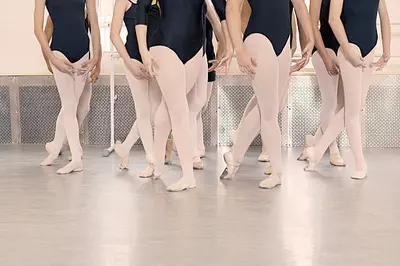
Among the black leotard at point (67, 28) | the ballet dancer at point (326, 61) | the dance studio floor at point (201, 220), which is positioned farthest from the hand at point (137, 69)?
the ballet dancer at point (326, 61)

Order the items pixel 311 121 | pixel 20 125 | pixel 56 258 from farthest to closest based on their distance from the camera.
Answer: pixel 20 125 → pixel 311 121 → pixel 56 258

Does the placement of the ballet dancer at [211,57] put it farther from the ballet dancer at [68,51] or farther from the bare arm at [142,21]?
Result: the ballet dancer at [68,51]

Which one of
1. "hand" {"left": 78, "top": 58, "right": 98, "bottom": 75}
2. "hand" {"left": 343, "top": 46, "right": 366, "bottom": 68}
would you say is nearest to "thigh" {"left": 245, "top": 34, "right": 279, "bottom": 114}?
"hand" {"left": 343, "top": 46, "right": 366, "bottom": 68}

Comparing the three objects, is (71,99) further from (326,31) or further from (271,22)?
(326,31)

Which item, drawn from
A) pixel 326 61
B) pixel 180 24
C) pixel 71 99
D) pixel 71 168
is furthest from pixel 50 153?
pixel 326 61

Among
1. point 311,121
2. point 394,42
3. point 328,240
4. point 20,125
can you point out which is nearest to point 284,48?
point 328,240

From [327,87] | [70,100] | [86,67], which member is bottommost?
[70,100]

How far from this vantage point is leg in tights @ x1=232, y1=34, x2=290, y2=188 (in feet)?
11.3

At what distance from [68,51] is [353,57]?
1.76 meters

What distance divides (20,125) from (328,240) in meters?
4.48

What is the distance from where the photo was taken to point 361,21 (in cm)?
385

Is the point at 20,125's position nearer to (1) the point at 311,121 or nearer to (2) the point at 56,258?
(1) the point at 311,121

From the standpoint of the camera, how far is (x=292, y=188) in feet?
11.9

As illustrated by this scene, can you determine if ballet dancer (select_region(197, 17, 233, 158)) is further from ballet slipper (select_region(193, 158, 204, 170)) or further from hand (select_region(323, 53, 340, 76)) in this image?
hand (select_region(323, 53, 340, 76))
